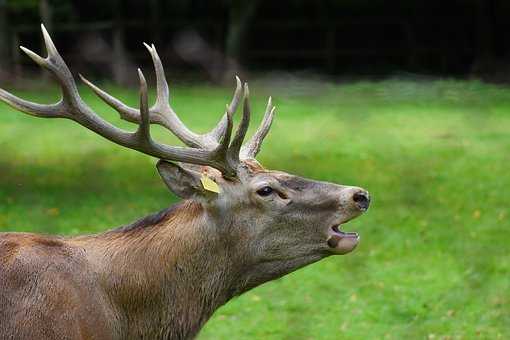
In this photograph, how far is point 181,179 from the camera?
5379 mm

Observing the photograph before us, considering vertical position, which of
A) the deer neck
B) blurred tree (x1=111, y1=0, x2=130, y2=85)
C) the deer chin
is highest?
the deer chin

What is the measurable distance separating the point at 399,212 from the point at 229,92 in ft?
19.3

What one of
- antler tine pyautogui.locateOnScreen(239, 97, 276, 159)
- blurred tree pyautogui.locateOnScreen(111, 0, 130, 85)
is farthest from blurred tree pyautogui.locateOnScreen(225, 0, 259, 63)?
antler tine pyautogui.locateOnScreen(239, 97, 276, 159)

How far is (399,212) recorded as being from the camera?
12.0m

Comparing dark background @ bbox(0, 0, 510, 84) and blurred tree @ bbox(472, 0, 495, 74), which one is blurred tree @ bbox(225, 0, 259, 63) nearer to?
dark background @ bbox(0, 0, 510, 84)

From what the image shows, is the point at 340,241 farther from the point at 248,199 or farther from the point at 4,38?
the point at 4,38

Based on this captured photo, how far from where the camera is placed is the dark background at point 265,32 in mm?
23250

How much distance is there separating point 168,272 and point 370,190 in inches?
302

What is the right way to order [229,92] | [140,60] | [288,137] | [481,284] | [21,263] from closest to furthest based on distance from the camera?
1. [21,263]
2. [481,284]
3. [288,137]
4. [229,92]
5. [140,60]

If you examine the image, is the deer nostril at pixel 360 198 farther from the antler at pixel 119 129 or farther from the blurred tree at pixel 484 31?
the blurred tree at pixel 484 31

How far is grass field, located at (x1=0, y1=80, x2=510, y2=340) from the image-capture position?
8.11 meters

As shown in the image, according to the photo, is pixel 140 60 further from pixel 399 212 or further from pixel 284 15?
pixel 399 212

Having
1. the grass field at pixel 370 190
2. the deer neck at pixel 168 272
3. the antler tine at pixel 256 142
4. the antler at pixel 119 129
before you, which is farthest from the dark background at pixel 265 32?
the deer neck at pixel 168 272

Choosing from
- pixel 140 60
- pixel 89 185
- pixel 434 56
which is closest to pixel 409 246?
pixel 89 185
